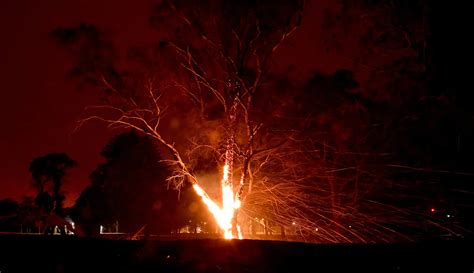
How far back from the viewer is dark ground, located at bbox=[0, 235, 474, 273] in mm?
5984

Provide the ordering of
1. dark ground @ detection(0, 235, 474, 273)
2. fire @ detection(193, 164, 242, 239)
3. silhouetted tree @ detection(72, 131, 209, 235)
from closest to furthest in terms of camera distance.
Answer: dark ground @ detection(0, 235, 474, 273) < fire @ detection(193, 164, 242, 239) < silhouetted tree @ detection(72, 131, 209, 235)

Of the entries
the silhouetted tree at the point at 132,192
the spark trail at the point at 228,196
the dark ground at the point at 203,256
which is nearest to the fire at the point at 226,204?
the spark trail at the point at 228,196

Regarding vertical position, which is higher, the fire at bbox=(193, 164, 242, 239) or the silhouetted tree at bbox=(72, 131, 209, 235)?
the silhouetted tree at bbox=(72, 131, 209, 235)

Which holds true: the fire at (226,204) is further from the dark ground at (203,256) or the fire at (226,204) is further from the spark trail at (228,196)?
the dark ground at (203,256)

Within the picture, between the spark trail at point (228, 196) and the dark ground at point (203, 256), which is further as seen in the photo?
the spark trail at point (228, 196)

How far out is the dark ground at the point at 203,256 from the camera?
5.98 metres

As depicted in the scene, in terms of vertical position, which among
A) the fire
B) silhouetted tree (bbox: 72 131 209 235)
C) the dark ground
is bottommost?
the dark ground

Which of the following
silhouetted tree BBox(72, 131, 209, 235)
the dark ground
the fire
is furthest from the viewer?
silhouetted tree BBox(72, 131, 209, 235)

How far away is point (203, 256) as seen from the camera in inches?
236

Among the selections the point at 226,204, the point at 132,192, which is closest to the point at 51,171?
the point at 132,192

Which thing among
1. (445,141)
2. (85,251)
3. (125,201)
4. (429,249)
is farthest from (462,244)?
(125,201)

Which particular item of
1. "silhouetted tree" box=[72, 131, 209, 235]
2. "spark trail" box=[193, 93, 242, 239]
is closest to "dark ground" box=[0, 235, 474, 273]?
"spark trail" box=[193, 93, 242, 239]

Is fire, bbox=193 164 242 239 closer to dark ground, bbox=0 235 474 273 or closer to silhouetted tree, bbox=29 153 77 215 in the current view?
dark ground, bbox=0 235 474 273

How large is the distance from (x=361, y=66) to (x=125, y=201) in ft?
98.8
